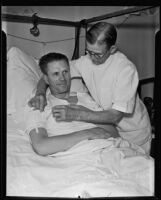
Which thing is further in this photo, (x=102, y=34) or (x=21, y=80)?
(x=21, y=80)

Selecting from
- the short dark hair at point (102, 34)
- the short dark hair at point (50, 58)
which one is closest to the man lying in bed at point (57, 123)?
the short dark hair at point (50, 58)

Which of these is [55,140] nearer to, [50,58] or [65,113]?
[65,113]

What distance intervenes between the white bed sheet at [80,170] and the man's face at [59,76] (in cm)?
17

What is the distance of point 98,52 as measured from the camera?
3.23ft

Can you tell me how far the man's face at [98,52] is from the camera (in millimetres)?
977

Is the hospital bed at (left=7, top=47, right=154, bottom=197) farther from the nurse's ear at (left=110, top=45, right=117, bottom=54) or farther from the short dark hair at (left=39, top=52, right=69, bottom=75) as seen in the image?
the nurse's ear at (left=110, top=45, right=117, bottom=54)

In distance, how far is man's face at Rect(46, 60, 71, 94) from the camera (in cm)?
99

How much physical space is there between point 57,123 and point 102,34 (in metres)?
0.31

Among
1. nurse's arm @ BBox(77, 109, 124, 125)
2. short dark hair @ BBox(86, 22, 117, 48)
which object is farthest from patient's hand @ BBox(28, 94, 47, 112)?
short dark hair @ BBox(86, 22, 117, 48)

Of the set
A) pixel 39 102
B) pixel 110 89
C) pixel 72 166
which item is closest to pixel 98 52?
pixel 110 89

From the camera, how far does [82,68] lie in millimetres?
1020

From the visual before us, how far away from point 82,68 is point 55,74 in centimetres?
9

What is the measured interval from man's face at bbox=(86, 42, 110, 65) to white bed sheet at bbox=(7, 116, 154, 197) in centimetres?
26
